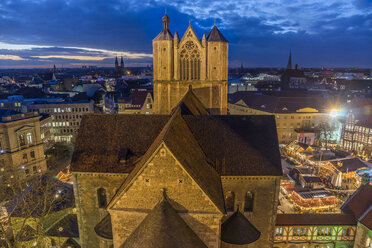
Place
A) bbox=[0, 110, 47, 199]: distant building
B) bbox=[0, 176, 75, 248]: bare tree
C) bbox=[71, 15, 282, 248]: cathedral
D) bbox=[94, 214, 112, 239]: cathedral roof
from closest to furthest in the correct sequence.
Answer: bbox=[71, 15, 282, 248]: cathedral
bbox=[94, 214, 112, 239]: cathedral roof
bbox=[0, 176, 75, 248]: bare tree
bbox=[0, 110, 47, 199]: distant building

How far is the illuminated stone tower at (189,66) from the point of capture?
4153 cm

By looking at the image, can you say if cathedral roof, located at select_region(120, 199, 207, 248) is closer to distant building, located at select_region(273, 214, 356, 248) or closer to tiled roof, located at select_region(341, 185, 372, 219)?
distant building, located at select_region(273, 214, 356, 248)

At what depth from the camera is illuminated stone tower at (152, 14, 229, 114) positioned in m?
41.5

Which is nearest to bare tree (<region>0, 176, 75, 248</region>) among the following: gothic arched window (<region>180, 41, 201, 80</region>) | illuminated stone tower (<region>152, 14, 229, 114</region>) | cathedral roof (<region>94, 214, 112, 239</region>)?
cathedral roof (<region>94, 214, 112, 239</region>)

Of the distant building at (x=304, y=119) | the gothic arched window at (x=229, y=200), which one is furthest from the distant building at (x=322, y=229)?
the distant building at (x=304, y=119)

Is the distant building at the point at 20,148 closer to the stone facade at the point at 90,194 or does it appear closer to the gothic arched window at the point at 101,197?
the stone facade at the point at 90,194

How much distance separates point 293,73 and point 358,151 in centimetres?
14217

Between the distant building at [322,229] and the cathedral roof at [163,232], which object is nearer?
the cathedral roof at [163,232]

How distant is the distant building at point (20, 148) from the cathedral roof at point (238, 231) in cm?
3996

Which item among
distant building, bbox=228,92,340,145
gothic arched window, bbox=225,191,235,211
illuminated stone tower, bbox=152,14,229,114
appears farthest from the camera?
distant building, bbox=228,92,340,145

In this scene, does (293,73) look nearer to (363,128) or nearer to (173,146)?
(363,128)

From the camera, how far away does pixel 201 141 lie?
2452 cm

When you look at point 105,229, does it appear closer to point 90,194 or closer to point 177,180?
point 90,194

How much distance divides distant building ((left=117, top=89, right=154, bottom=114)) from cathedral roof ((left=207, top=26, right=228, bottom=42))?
3875cm
